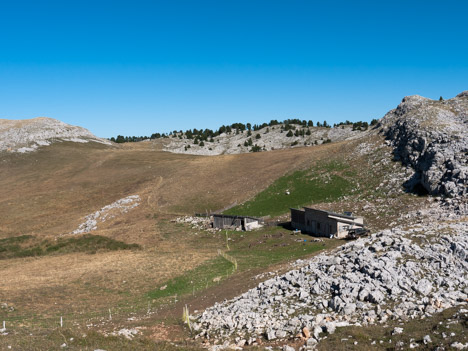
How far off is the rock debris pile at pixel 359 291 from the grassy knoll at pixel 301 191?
41.4m

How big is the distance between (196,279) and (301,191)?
135 feet

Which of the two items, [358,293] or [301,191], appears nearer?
[358,293]

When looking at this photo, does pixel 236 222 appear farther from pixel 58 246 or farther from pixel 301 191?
pixel 58 246

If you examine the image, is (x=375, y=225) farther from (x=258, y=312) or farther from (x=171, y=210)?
(x=171, y=210)

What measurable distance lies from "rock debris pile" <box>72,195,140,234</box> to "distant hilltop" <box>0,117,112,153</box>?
8308 centimetres

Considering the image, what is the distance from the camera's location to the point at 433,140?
2665 inches

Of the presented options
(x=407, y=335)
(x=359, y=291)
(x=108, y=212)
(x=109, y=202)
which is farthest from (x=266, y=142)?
(x=407, y=335)

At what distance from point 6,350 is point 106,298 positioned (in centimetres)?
1790

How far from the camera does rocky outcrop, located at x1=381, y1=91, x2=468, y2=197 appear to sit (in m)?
55.4

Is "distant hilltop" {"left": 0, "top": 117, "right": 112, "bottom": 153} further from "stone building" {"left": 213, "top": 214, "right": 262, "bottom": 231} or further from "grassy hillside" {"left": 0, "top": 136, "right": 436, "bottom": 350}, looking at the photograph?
"stone building" {"left": 213, "top": 214, "right": 262, "bottom": 231}

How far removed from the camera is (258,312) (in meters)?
24.6

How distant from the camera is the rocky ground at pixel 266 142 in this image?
565 feet

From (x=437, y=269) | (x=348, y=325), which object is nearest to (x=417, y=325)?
(x=348, y=325)

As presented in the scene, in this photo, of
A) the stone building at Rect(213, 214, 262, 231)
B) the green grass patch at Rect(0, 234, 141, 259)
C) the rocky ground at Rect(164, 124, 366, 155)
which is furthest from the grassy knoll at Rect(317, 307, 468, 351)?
the rocky ground at Rect(164, 124, 366, 155)
